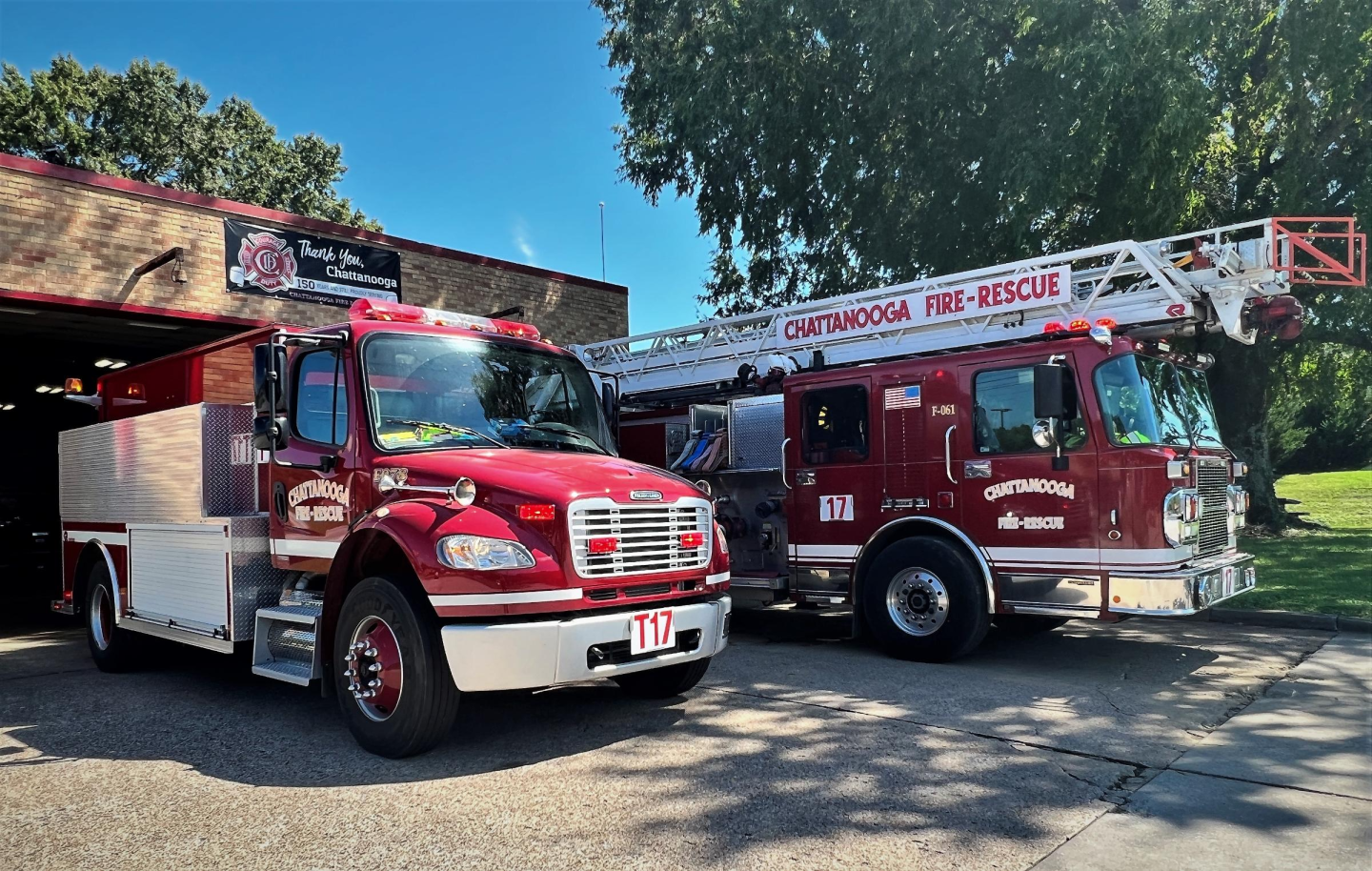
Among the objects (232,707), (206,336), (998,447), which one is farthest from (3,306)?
(998,447)

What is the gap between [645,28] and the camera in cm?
1572

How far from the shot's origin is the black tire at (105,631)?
25.8 feet

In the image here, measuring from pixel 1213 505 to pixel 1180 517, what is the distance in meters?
0.94

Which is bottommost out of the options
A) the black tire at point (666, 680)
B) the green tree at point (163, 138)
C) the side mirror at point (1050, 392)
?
the black tire at point (666, 680)

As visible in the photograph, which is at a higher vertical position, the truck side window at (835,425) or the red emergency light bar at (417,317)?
the red emergency light bar at (417,317)

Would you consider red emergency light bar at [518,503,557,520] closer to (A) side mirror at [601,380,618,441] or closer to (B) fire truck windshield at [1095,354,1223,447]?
(A) side mirror at [601,380,618,441]

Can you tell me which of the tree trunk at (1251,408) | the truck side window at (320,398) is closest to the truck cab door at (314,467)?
the truck side window at (320,398)

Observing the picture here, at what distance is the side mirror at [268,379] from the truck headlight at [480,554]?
70.3 inches

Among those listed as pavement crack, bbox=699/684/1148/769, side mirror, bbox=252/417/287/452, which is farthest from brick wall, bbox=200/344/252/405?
pavement crack, bbox=699/684/1148/769

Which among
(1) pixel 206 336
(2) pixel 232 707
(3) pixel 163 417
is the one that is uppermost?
(1) pixel 206 336

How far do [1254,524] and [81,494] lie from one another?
59.6 ft

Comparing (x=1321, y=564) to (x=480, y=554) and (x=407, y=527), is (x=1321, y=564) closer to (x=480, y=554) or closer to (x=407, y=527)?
(x=480, y=554)

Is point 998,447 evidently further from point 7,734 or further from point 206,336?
point 206,336

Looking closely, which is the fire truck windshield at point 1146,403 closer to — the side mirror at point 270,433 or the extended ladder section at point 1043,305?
the extended ladder section at point 1043,305
